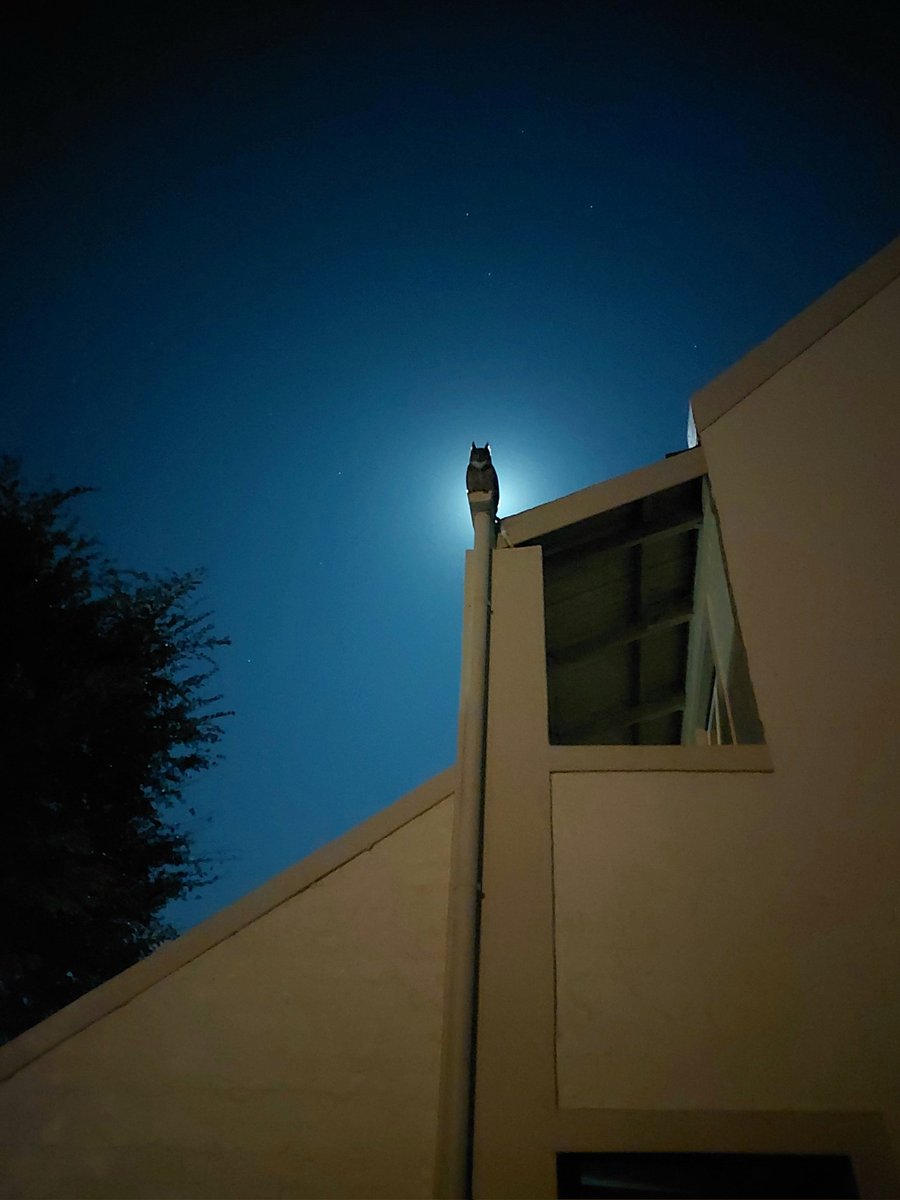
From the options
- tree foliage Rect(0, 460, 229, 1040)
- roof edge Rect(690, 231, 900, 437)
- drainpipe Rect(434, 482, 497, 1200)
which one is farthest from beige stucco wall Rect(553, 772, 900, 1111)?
tree foliage Rect(0, 460, 229, 1040)

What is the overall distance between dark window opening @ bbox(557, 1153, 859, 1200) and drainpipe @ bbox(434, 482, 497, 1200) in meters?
0.47

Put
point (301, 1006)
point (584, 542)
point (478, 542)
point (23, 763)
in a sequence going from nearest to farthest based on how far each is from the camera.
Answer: point (301, 1006) < point (478, 542) < point (584, 542) < point (23, 763)

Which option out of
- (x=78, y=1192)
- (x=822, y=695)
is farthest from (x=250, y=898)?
(x=822, y=695)

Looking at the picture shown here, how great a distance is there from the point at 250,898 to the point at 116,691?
7.18 metres

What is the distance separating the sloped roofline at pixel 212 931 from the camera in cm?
352

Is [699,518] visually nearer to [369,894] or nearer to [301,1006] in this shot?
[369,894]

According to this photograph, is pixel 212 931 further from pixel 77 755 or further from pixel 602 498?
pixel 77 755

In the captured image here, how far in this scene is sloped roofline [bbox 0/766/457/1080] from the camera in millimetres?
3523

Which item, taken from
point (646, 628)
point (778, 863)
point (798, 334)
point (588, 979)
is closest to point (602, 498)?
point (646, 628)

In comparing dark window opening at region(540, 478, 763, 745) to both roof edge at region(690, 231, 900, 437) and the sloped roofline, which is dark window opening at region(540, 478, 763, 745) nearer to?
roof edge at region(690, 231, 900, 437)

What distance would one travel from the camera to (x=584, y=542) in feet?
18.9

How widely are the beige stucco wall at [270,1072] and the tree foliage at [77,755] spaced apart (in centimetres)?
599

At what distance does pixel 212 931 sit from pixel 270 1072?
2.57 ft

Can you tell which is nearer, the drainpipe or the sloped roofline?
the drainpipe
